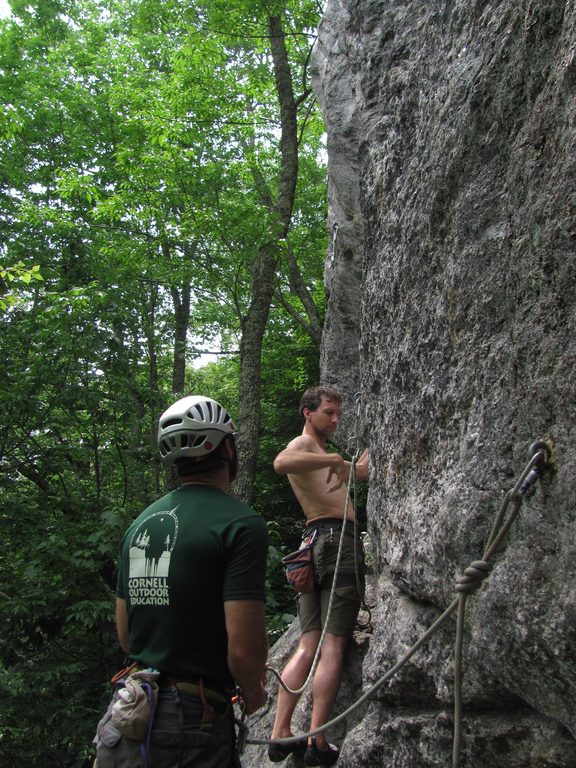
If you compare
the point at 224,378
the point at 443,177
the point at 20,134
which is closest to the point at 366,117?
the point at 443,177

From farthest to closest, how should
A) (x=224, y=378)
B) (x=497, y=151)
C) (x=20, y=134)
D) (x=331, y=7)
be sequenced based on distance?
Answer: 1. (x=224, y=378)
2. (x=20, y=134)
3. (x=331, y=7)
4. (x=497, y=151)

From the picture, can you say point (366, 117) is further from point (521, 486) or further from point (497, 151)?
point (521, 486)

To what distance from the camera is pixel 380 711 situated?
11.4ft

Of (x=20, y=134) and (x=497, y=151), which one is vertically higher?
(x=20, y=134)

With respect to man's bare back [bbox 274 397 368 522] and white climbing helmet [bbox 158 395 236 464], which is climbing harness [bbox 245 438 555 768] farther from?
man's bare back [bbox 274 397 368 522]

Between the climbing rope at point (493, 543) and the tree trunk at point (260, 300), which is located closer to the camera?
the climbing rope at point (493, 543)

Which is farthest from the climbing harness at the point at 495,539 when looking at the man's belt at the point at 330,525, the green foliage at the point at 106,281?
the green foliage at the point at 106,281

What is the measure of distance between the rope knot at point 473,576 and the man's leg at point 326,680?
215 cm

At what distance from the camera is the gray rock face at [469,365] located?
2.37m

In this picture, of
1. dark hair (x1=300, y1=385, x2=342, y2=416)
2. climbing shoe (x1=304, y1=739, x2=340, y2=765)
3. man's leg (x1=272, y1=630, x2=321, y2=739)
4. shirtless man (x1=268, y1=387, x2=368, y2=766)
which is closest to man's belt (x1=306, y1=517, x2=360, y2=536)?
shirtless man (x1=268, y1=387, x2=368, y2=766)

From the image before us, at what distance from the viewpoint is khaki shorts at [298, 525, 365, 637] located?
449cm

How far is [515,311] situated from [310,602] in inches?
114

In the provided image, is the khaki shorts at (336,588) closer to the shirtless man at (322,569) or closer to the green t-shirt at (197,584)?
the shirtless man at (322,569)

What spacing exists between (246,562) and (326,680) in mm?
2517
